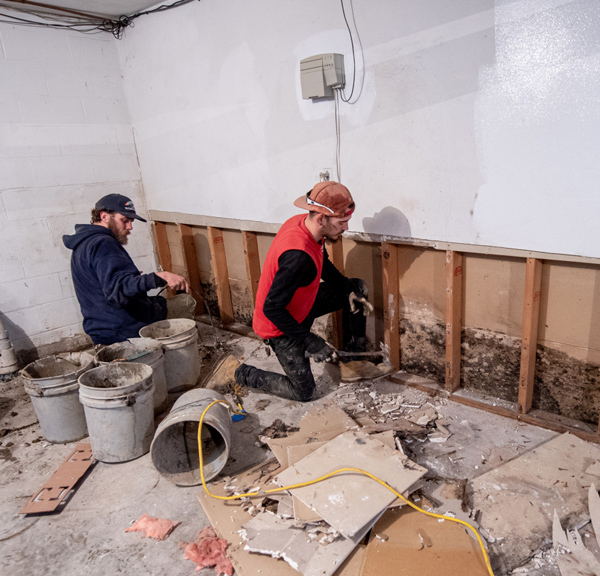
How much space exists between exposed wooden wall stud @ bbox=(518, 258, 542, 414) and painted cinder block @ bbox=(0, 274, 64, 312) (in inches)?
149

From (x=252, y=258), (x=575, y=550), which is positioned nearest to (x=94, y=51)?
(x=252, y=258)

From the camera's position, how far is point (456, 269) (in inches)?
105

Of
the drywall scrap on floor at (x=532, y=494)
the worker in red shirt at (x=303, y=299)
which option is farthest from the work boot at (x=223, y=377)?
the drywall scrap on floor at (x=532, y=494)

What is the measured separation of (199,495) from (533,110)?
2435 mm

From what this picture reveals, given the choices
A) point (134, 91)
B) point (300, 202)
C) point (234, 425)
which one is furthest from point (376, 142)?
point (134, 91)

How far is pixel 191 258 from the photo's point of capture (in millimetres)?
4570

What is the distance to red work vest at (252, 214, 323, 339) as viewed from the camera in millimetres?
2627

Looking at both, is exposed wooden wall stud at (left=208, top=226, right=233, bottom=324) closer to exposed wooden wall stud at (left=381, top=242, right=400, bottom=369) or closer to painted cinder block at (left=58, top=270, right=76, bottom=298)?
painted cinder block at (left=58, top=270, right=76, bottom=298)

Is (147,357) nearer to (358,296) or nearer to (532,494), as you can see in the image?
(358,296)

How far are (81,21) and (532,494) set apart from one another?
484 centimetres

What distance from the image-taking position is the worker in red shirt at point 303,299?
2582 millimetres

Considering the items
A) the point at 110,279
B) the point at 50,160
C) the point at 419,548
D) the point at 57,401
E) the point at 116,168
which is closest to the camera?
the point at 419,548

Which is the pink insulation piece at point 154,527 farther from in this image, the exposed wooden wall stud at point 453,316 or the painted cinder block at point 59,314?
the painted cinder block at point 59,314

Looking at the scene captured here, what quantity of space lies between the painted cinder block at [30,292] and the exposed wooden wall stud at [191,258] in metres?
1.15
